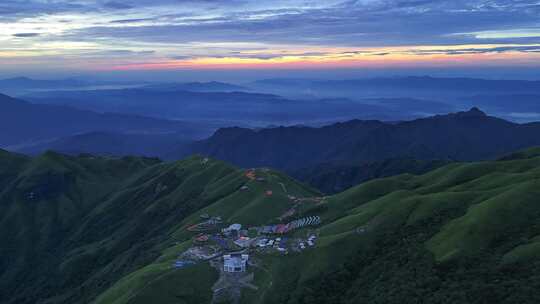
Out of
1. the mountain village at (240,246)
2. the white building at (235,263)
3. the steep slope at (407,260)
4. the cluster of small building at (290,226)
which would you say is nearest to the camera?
the steep slope at (407,260)

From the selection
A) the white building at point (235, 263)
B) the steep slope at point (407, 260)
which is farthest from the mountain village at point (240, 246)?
the steep slope at point (407, 260)

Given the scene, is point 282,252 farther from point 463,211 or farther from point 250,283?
point 463,211

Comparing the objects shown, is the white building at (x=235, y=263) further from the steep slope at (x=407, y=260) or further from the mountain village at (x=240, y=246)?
the steep slope at (x=407, y=260)

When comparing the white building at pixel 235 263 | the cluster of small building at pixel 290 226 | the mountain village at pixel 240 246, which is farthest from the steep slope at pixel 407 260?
the cluster of small building at pixel 290 226

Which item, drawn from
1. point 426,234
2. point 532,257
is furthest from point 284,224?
point 532,257

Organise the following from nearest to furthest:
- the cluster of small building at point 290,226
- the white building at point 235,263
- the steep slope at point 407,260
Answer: the steep slope at point 407,260 < the white building at point 235,263 < the cluster of small building at point 290,226

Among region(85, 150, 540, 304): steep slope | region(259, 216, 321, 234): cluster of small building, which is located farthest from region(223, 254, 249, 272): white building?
region(259, 216, 321, 234): cluster of small building

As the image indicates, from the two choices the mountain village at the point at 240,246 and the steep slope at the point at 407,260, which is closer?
the steep slope at the point at 407,260

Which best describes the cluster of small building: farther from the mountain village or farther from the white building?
the white building

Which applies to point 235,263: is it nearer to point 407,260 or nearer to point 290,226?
point 290,226

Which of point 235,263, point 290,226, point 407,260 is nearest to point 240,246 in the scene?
point 235,263
